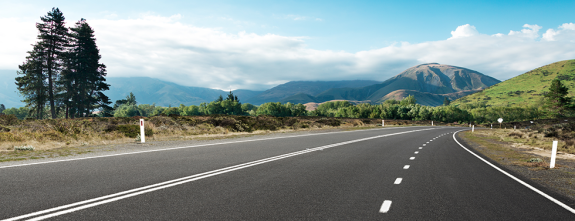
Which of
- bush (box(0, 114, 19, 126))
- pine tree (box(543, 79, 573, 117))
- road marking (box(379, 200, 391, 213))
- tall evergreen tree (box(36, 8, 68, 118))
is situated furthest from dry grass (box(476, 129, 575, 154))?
pine tree (box(543, 79, 573, 117))

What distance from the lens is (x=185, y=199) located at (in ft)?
15.6

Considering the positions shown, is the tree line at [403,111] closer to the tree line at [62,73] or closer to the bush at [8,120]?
the tree line at [62,73]

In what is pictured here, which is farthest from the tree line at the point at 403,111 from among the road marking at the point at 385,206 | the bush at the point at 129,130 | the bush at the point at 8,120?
the road marking at the point at 385,206

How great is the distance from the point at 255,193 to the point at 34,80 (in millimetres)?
54692

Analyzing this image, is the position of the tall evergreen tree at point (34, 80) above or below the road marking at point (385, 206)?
above

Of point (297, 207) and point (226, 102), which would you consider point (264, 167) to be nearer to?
point (297, 207)

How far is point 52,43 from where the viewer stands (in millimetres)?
45312

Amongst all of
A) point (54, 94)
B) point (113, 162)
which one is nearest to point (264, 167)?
point (113, 162)

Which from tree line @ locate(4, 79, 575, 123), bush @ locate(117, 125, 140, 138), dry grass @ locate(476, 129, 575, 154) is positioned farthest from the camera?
tree line @ locate(4, 79, 575, 123)

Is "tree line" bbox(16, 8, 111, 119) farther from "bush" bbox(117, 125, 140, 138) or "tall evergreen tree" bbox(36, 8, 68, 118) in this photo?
"bush" bbox(117, 125, 140, 138)

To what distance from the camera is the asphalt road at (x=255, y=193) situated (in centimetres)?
416

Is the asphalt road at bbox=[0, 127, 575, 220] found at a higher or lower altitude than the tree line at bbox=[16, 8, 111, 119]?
lower

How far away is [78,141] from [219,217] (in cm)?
1233

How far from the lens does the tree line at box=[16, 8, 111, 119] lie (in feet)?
147
